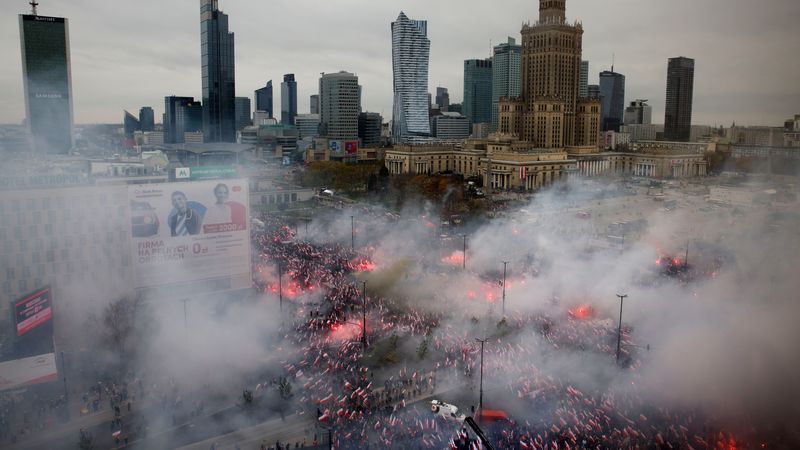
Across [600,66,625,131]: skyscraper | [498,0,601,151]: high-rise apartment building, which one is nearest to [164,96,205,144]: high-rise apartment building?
[498,0,601,151]: high-rise apartment building

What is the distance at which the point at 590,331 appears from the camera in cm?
1722

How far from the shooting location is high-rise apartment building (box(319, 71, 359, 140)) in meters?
103

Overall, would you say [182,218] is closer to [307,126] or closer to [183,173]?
[183,173]

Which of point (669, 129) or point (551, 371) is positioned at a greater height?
point (669, 129)

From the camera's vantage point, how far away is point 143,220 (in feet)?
65.4

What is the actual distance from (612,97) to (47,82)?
104 m

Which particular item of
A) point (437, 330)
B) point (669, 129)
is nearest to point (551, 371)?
point (437, 330)

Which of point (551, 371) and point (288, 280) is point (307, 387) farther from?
point (288, 280)

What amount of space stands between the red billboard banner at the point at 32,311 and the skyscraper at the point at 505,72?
95745 millimetres

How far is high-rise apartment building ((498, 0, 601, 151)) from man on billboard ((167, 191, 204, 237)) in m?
46.4

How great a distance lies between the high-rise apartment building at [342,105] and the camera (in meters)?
103

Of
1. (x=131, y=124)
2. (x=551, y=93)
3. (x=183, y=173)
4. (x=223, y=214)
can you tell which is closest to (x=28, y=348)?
(x=223, y=214)

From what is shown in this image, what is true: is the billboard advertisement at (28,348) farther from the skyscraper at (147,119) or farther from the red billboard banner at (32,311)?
the skyscraper at (147,119)

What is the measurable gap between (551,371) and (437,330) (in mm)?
3914
